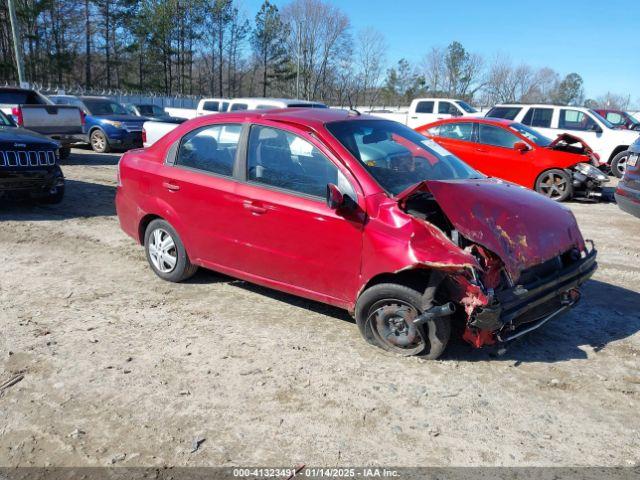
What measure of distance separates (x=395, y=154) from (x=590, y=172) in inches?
287

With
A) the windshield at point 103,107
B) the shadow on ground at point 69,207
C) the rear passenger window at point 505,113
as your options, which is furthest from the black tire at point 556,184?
the windshield at point 103,107

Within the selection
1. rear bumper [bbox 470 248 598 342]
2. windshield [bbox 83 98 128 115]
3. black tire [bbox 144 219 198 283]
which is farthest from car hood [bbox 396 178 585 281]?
windshield [bbox 83 98 128 115]

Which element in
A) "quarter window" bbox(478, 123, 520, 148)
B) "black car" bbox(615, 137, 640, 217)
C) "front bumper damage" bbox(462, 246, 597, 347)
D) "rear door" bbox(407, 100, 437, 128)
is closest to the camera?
"front bumper damage" bbox(462, 246, 597, 347)

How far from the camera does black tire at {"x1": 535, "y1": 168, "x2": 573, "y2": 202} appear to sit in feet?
32.9

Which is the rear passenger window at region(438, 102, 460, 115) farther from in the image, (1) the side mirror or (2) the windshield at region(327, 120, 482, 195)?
(1) the side mirror

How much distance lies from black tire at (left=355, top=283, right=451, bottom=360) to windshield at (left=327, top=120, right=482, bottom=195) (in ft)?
2.53

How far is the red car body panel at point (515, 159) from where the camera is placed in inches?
397

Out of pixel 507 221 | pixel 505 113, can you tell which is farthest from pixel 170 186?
pixel 505 113

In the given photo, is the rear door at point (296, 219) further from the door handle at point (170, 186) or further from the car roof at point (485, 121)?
the car roof at point (485, 121)

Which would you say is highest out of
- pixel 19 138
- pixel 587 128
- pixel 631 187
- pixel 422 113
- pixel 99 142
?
pixel 422 113

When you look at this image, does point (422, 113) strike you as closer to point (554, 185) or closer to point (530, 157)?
point (530, 157)

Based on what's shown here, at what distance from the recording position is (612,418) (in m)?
3.16

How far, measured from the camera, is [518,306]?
346 centimetres

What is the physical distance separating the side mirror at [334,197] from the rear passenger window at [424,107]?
1704cm
